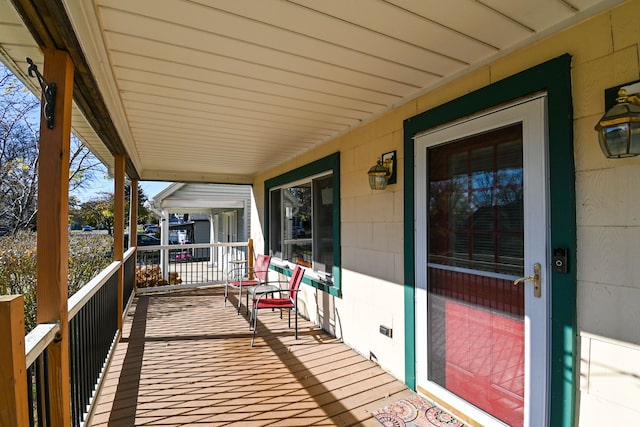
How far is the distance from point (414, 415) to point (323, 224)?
2436mm

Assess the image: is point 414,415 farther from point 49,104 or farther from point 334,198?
point 49,104

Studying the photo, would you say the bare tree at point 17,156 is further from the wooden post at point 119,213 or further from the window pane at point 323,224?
the window pane at point 323,224

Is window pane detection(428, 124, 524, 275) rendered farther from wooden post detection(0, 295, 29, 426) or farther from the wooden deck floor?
wooden post detection(0, 295, 29, 426)

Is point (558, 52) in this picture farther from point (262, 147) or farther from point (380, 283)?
point (262, 147)

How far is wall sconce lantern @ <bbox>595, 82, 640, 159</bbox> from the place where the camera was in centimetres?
133

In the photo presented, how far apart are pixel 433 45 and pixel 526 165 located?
84 cm

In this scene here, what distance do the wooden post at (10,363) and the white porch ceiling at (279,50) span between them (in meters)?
1.10

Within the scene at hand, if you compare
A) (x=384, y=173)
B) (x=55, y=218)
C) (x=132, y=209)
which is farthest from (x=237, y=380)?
(x=132, y=209)

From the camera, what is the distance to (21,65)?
189cm

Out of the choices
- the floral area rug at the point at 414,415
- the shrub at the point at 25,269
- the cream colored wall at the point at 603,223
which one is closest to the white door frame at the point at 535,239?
the cream colored wall at the point at 603,223

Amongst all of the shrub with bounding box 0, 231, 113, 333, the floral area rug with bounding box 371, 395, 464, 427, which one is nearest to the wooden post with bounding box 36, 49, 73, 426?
the floral area rug with bounding box 371, 395, 464, 427

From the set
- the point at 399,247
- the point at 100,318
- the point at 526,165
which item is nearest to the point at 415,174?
the point at 399,247

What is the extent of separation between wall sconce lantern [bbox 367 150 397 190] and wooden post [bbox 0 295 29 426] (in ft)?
7.84

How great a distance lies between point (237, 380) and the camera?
2842mm
